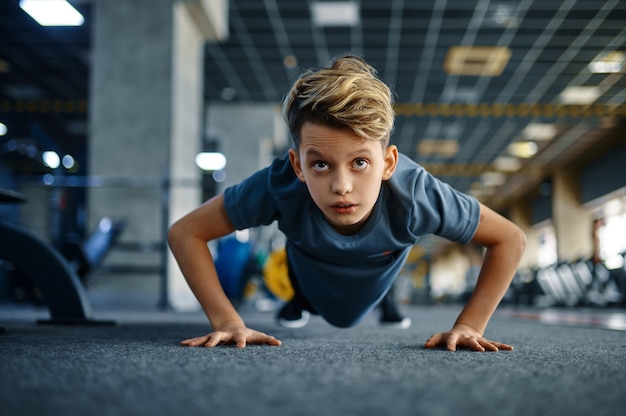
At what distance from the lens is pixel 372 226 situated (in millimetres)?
1465

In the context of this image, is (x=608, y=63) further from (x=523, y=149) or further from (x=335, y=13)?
(x=523, y=149)

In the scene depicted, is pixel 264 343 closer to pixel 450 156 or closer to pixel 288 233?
pixel 288 233

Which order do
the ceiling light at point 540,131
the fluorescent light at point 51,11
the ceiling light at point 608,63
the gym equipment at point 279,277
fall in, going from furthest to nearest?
the ceiling light at point 540,131
the ceiling light at point 608,63
the fluorescent light at point 51,11
the gym equipment at point 279,277

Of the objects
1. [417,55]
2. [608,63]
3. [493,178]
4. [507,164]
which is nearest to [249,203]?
[417,55]

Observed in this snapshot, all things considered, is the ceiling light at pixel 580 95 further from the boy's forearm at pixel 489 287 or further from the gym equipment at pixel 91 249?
the boy's forearm at pixel 489 287

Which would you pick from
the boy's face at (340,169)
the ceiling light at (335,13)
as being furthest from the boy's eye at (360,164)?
the ceiling light at (335,13)

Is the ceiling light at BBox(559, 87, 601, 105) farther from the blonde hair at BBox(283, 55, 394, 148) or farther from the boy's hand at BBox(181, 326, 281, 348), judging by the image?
the boy's hand at BBox(181, 326, 281, 348)

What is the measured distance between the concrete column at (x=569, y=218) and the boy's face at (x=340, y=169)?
15158mm

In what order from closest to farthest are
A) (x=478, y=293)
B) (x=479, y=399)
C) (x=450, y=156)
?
1. (x=479, y=399)
2. (x=478, y=293)
3. (x=450, y=156)

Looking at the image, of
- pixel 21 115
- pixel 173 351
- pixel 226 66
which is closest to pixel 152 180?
pixel 226 66

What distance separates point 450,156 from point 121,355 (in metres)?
14.3

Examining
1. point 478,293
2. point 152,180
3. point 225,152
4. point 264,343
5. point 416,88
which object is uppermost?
point 416,88

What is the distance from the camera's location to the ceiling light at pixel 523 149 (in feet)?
45.2

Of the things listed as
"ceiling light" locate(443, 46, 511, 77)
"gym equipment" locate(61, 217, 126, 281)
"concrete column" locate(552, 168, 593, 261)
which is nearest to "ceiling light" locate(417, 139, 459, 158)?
"concrete column" locate(552, 168, 593, 261)
